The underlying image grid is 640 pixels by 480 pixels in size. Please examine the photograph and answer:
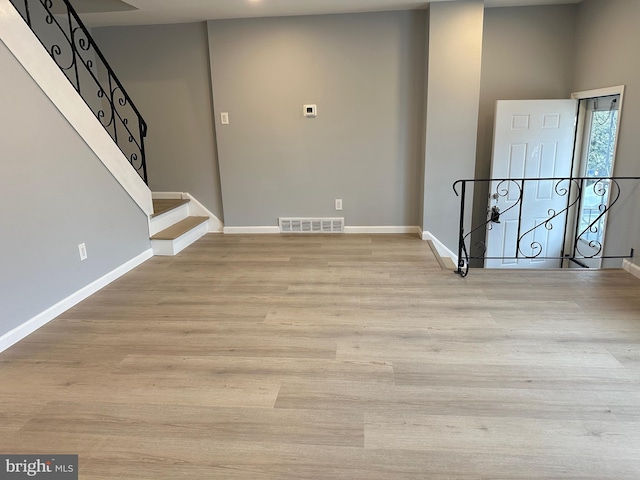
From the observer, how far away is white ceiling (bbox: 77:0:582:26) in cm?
403

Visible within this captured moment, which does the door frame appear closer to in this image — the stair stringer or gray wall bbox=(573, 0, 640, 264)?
gray wall bbox=(573, 0, 640, 264)

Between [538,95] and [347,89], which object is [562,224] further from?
[347,89]

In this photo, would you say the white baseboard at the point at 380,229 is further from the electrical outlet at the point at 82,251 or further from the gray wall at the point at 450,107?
the electrical outlet at the point at 82,251

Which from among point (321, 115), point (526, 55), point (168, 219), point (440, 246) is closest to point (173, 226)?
point (168, 219)

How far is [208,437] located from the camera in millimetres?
1777

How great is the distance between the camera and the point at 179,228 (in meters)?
4.68

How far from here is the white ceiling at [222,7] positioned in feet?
13.2

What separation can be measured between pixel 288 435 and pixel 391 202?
3575 mm

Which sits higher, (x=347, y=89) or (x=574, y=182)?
(x=347, y=89)

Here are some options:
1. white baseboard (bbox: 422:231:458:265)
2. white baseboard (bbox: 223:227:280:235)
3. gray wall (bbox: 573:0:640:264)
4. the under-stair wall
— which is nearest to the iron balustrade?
white baseboard (bbox: 422:231:458:265)

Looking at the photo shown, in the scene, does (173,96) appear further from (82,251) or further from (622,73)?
(622,73)

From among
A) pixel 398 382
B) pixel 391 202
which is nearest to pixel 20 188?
pixel 398 382

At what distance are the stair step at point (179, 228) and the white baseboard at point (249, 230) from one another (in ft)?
1.01

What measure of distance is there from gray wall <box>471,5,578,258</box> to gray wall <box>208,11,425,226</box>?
75 centimetres
